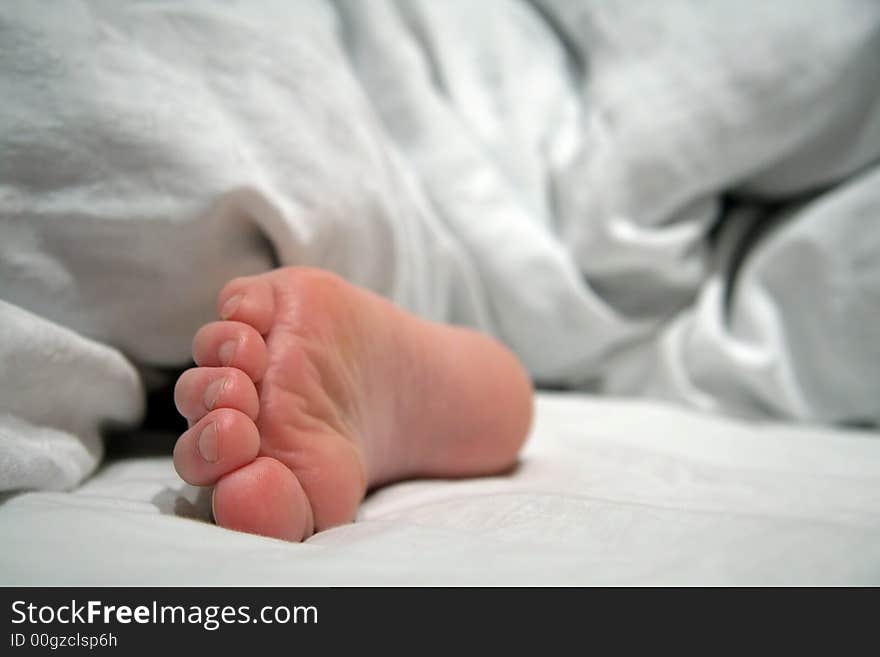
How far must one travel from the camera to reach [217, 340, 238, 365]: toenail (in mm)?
363

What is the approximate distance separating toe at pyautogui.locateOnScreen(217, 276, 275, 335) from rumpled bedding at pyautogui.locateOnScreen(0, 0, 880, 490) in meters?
0.11

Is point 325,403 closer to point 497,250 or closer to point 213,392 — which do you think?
point 213,392

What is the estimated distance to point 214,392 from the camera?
1.14 ft

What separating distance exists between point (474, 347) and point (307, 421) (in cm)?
19

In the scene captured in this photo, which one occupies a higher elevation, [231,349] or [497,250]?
[231,349]

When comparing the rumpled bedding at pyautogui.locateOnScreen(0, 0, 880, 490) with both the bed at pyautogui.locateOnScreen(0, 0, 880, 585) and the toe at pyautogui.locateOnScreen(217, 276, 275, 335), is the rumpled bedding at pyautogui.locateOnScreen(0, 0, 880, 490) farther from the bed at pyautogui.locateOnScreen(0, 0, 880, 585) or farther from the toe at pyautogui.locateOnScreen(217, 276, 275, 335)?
the toe at pyautogui.locateOnScreen(217, 276, 275, 335)

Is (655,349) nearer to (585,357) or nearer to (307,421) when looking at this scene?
(585,357)

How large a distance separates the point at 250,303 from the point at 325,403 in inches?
3.0

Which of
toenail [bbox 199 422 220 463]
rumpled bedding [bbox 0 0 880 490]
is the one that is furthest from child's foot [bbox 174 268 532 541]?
rumpled bedding [bbox 0 0 880 490]

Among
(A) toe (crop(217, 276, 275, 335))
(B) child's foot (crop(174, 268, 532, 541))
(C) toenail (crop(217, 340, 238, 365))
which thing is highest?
(A) toe (crop(217, 276, 275, 335))
